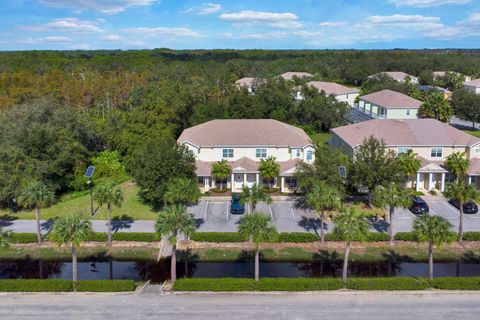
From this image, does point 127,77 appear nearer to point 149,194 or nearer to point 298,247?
point 149,194

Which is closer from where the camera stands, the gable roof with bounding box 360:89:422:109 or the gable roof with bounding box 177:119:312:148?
the gable roof with bounding box 177:119:312:148

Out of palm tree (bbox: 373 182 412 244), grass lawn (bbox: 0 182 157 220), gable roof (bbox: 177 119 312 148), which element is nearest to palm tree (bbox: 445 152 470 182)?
palm tree (bbox: 373 182 412 244)

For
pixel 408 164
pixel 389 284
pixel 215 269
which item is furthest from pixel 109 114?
pixel 389 284

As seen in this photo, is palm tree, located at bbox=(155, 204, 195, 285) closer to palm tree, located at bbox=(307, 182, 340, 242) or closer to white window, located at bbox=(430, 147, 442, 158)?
palm tree, located at bbox=(307, 182, 340, 242)

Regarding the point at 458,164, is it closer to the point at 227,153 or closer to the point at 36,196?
the point at 227,153

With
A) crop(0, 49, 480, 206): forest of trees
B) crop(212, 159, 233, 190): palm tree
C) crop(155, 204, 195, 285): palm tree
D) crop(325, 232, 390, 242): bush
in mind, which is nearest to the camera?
crop(155, 204, 195, 285): palm tree

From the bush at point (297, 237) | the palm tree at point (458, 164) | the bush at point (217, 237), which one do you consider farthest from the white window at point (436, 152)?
the bush at point (217, 237)

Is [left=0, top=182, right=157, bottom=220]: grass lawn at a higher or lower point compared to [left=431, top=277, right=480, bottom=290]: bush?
higher
